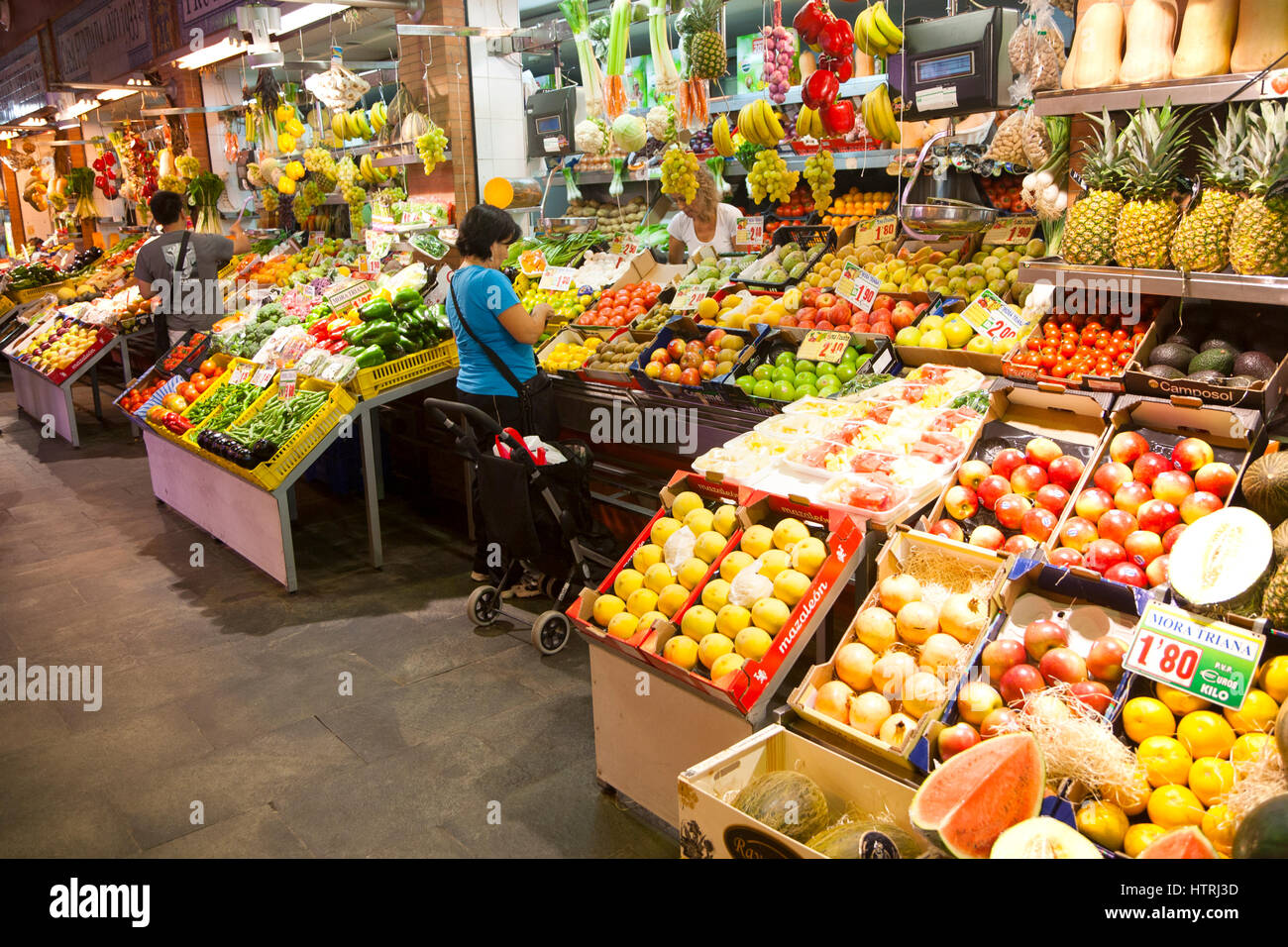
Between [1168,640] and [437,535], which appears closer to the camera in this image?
→ [1168,640]

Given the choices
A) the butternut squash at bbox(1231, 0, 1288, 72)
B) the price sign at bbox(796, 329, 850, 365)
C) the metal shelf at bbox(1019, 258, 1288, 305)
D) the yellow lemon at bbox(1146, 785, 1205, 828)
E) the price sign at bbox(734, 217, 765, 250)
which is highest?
the butternut squash at bbox(1231, 0, 1288, 72)

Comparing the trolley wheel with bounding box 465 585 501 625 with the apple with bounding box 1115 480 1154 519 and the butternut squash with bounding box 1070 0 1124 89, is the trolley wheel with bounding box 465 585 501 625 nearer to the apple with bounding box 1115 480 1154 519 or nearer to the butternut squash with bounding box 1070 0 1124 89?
the apple with bounding box 1115 480 1154 519

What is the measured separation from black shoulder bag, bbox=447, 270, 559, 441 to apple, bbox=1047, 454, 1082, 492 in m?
2.69

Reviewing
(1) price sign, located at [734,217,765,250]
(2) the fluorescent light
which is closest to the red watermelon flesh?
(1) price sign, located at [734,217,765,250]

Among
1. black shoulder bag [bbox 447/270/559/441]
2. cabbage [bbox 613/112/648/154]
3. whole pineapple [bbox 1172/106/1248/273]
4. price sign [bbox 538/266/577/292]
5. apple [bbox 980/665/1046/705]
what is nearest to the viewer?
apple [bbox 980/665/1046/705]

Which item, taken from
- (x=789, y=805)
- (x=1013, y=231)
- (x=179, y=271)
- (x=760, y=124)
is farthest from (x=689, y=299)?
(x=179, y=271)

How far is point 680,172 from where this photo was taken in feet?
21.1

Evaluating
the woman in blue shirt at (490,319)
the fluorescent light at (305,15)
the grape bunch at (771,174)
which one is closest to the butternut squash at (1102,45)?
the woman in blue shirt at (490,319)

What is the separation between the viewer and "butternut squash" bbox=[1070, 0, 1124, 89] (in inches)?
122
